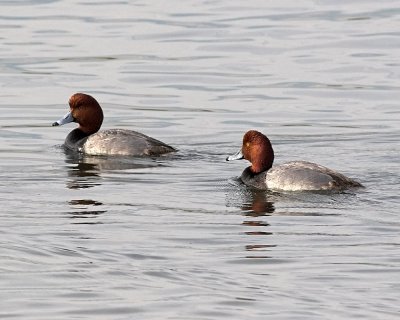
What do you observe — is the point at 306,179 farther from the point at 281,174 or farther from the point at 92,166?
the point at 92,166

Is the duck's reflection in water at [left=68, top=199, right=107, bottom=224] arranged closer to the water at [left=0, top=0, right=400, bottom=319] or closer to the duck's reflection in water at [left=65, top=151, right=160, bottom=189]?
the water at [left=0, top=0, right=400, bottom=319]

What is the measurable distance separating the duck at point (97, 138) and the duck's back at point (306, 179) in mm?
2531

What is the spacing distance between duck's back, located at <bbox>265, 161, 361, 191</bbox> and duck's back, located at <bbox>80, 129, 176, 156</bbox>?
99.1 inches

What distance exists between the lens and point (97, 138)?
18391mm

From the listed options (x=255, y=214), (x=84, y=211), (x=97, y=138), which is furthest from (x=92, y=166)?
(x=255, y=214)

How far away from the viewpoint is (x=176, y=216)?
1369 cm

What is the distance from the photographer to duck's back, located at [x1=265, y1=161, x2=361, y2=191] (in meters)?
15.1

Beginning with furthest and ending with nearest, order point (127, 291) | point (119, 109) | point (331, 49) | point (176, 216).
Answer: point (331, 49), point (119, 109), point (176, 216), point (127, 291)

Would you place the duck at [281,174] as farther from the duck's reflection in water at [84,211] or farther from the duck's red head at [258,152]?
the duck's reflection in water at [84,211]

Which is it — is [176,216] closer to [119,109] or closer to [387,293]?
[387,293]

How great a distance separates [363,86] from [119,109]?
3922mm

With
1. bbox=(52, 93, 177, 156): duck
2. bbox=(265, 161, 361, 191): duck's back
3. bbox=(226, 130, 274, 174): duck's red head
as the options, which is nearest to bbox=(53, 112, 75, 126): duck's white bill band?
bbox=(52, 93, 177, 156): duck

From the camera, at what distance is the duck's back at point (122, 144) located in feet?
58.1

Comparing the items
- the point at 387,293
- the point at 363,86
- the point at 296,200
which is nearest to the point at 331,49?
the point at 363,86
